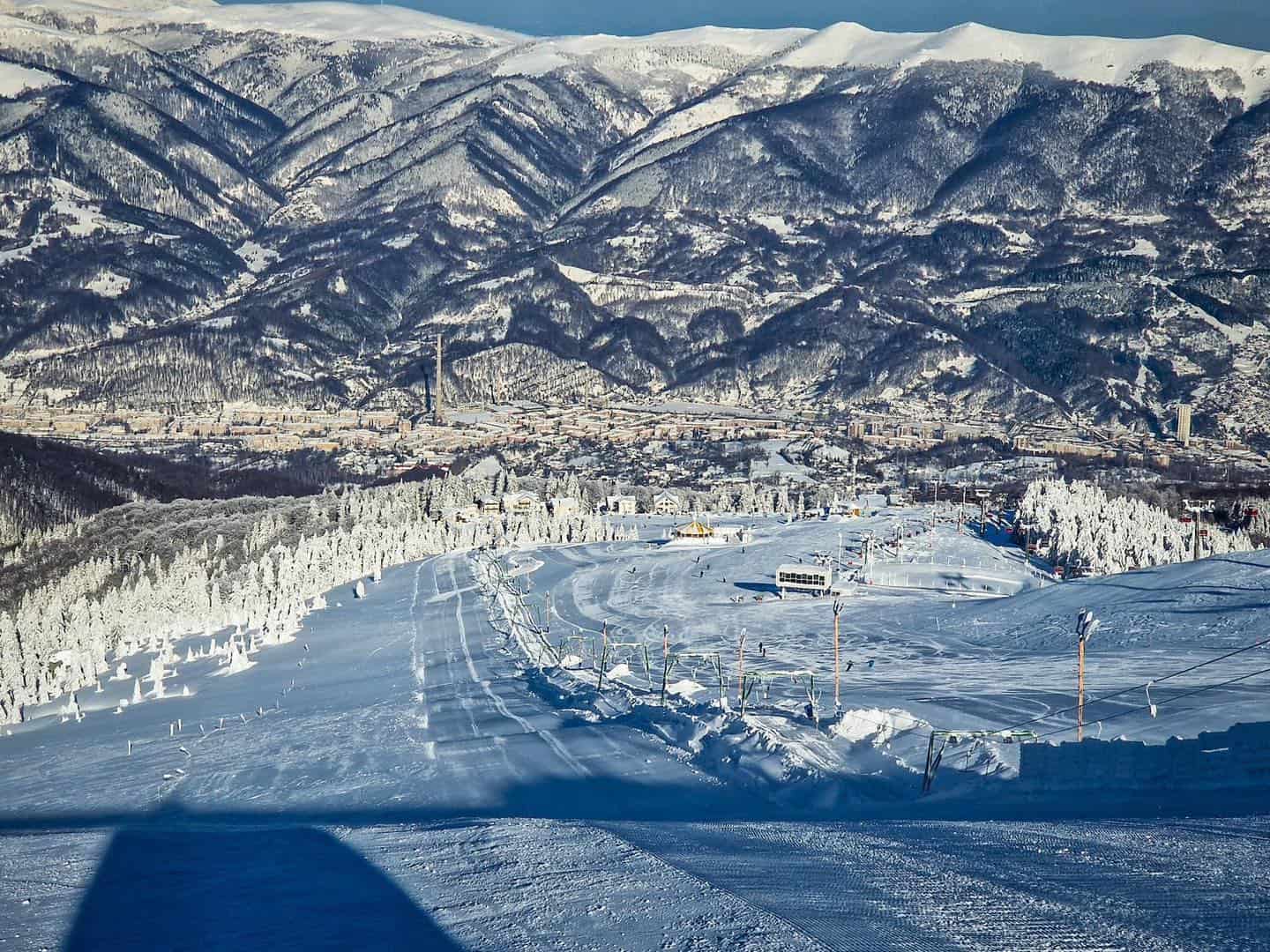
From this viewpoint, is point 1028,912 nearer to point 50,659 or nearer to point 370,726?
point 370,726

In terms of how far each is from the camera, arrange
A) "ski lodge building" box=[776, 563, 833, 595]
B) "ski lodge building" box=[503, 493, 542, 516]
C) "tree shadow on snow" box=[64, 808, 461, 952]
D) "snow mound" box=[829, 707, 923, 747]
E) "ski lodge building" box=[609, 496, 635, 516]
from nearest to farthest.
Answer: "tree shadow on snow" box=[64, 808, 461, 952]
"snow mound" box=[829, 707, 923, 747]
"ski lodge building" box=[776, 563, 833, 595]
"ski lodge building" box=[503, 493, 542, 516]
"ski lodge building" box=[609, 496, 635, 516]

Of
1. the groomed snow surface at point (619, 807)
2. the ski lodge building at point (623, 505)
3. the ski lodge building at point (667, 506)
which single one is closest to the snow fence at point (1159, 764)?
the groomed snow surface at point (619, 807)

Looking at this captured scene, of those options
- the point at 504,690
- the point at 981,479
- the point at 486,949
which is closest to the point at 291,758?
the point at 504,690

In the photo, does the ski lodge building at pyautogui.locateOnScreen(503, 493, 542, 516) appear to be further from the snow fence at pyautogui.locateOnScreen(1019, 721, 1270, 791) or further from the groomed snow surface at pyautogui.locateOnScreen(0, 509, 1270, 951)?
the snow fence at pyautogui.locateOnScreen(1019, 721, 1270, 791)

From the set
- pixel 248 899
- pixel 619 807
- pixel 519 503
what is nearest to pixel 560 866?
pixel 248 899

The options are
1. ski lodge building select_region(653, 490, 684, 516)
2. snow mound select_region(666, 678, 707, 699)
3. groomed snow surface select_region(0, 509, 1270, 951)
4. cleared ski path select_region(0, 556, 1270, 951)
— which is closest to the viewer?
cleared ski path select_region(0, 556, 1270, 951)

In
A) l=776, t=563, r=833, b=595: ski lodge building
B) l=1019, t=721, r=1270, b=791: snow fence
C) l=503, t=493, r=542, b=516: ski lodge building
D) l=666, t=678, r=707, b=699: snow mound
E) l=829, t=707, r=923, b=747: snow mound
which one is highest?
l=1019, t=721, r=1270, b=791: snow fence

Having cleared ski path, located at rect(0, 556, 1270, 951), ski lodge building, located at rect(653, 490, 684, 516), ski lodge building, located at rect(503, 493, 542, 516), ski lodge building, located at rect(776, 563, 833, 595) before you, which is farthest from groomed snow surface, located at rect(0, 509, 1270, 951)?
ski lodge building, located at rect(653, 490, 684, 516)
